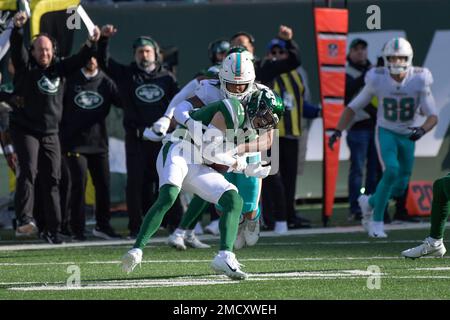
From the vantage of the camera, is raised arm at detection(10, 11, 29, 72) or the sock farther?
raised arm at detection(10, 11, 29, 72)

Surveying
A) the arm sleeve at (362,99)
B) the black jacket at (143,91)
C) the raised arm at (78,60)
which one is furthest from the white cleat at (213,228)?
the raised arm at (78,60)

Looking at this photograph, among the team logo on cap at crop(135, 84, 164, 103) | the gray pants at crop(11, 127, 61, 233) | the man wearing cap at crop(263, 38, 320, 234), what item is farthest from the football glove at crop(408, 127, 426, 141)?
the gray pants at crop(11, 127, 61, 233)

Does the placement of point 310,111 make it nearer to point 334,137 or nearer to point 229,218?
point 334,137

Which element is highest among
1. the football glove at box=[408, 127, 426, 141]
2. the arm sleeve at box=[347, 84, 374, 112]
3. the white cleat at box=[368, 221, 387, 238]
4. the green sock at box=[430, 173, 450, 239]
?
the arm sleeve at box=[347, 84, 374, 112]

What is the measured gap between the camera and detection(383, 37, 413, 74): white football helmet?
11078 millimetres

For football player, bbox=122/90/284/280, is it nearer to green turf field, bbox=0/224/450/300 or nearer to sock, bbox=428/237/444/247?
green turf field, bbox=0/224/450/300

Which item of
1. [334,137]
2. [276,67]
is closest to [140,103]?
[276,67]

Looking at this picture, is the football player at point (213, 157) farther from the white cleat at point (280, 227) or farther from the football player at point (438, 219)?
the white cleat at point (280, 227)

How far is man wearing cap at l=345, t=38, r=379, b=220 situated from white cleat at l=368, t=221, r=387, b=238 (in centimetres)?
163

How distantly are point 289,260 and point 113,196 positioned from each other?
16.1 ft

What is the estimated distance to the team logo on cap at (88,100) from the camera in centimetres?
1111

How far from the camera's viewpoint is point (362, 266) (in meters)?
8.35

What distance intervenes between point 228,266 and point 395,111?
4150mm

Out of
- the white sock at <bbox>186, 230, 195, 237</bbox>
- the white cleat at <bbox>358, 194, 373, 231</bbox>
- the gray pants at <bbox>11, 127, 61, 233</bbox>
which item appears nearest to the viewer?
the white sock at <bbox>186, 230, 195, 237</bbox>
